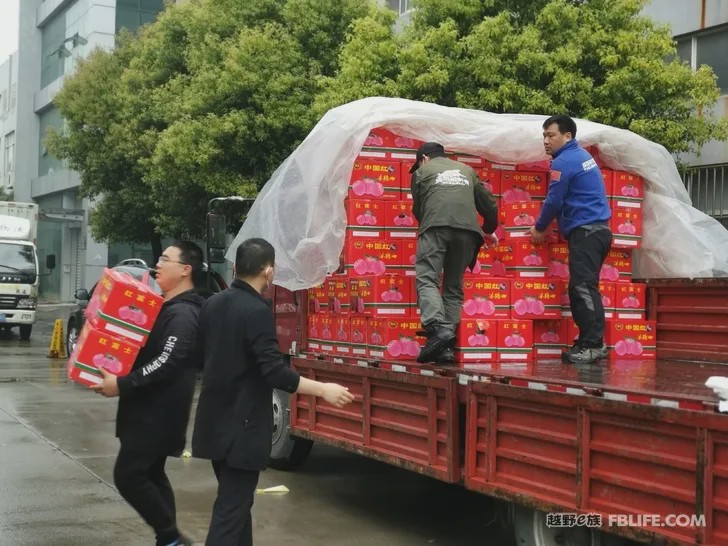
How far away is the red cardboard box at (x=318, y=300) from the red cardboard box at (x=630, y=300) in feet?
7.16

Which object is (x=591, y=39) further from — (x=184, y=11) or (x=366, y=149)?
(x=184, y=11)

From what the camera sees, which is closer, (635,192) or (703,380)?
(703,380)

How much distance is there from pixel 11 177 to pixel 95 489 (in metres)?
49.3

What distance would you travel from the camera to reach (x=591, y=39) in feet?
44.2

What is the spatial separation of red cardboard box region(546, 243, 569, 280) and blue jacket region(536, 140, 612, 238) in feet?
0.90

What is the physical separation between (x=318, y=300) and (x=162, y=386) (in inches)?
108

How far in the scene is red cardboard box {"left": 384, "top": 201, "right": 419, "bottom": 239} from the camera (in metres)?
6.96

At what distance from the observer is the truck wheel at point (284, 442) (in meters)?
7.79

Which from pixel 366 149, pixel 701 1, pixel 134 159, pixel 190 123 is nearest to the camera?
pixel 366 149

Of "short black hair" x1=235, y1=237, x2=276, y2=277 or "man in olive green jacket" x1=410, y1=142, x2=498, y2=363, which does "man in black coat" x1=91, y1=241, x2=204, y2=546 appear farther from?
"man in olive green jacket" x1=410, y1=142, x2=498, y2=363

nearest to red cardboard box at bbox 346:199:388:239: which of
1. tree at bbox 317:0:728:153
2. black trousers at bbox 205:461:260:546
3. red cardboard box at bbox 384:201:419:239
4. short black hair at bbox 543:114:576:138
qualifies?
red cardboard box at bbox 384:201:419:239

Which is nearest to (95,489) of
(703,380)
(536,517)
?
(536,517)

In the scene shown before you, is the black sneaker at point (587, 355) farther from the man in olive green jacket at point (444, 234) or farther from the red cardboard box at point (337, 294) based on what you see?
the red cardboard box at point (337, 294)

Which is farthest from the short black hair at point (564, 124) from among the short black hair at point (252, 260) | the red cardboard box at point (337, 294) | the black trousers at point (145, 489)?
the black trousers at point (145, 489)
